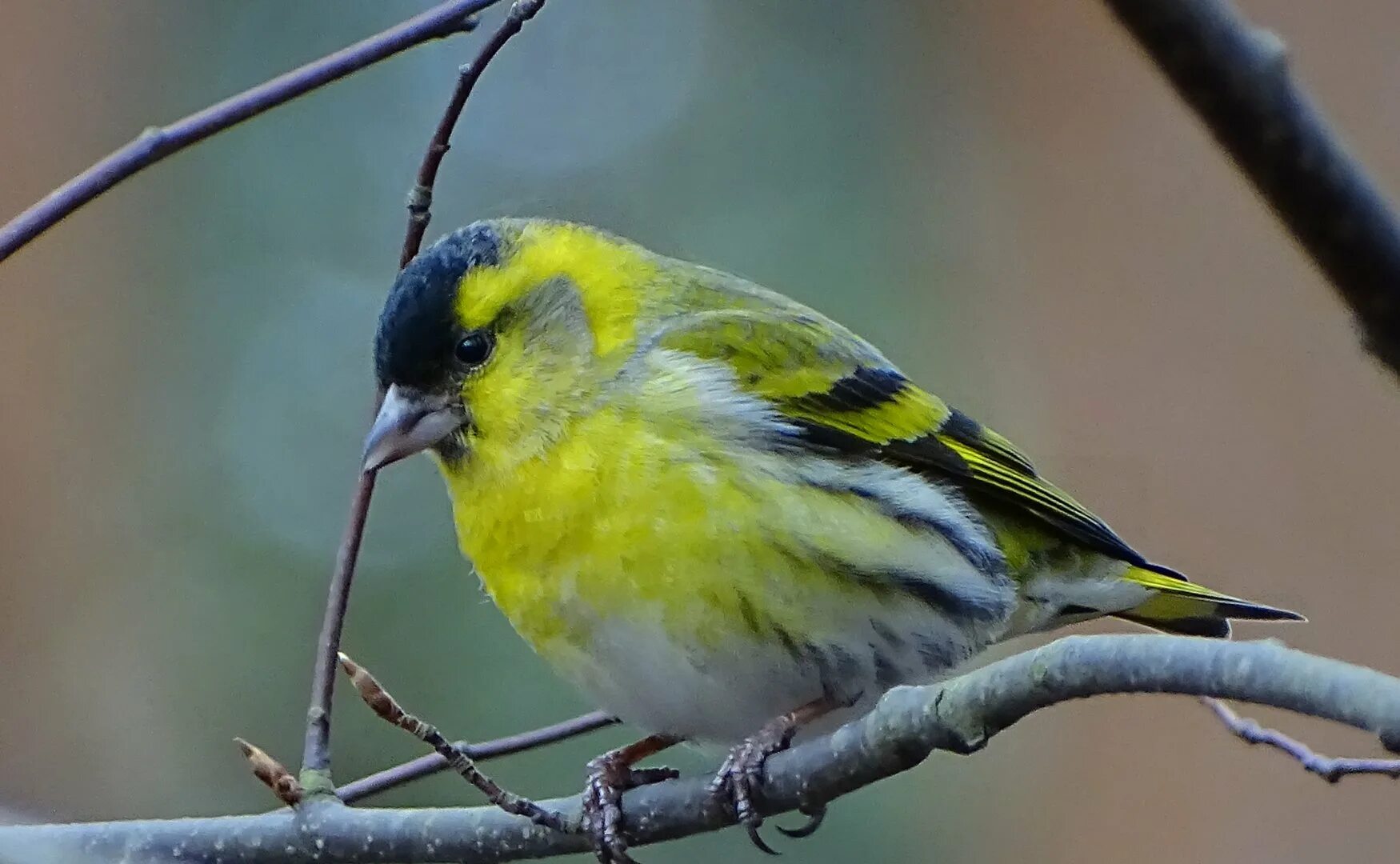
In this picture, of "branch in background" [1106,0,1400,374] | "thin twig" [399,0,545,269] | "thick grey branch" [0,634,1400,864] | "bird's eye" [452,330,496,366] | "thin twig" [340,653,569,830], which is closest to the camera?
"branch in background" [1106,0,1400,374]

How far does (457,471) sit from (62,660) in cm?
388

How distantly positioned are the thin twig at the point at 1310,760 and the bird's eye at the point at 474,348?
1.15 metres

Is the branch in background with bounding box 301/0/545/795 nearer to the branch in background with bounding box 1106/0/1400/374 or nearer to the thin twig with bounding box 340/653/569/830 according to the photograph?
the thin twig with bounding box 340/653/569/830

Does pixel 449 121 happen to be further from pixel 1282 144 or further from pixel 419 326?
pixel 1282 144

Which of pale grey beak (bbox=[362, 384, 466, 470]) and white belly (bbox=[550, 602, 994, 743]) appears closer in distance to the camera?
white belly (bbox=[550, 602, 994, 743])

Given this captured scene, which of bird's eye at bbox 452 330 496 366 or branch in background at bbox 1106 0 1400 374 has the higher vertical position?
bird's eye at bbox 452 330 496 366

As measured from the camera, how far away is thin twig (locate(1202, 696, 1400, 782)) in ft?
5.88

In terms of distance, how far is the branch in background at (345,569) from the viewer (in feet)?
5.90

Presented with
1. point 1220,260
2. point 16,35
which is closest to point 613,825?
point 1220,260

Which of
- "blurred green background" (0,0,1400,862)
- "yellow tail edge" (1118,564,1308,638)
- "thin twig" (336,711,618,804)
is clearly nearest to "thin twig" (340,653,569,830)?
"thin twig" (336,711,618,804)

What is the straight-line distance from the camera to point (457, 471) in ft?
7.52

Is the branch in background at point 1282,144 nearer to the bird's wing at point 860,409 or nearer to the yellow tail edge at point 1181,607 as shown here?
the bird's wing at point 860,409

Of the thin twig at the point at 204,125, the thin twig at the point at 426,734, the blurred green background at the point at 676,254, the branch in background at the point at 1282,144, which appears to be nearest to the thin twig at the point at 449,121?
the thin twig at the point at 204,125

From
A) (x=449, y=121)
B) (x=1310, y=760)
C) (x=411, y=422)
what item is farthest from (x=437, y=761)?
(x=1310, y=760)
